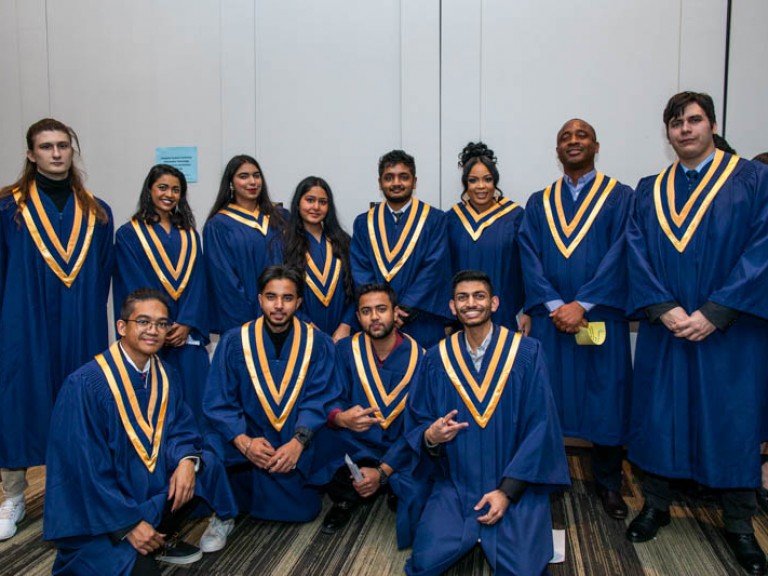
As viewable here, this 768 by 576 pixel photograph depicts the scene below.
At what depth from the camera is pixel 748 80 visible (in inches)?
172

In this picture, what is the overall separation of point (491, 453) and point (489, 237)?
1503 mm

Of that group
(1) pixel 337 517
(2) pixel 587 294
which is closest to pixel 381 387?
(1) pixel 337 517

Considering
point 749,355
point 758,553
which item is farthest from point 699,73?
point 758,553

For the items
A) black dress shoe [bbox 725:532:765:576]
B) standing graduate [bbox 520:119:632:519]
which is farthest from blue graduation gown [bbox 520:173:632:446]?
black dress shoe [bbox 725:532:765:576]

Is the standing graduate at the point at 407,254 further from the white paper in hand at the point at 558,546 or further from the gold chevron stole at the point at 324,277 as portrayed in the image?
the white paper in hand at the point at 558,546

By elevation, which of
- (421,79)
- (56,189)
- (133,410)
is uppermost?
(421,79)

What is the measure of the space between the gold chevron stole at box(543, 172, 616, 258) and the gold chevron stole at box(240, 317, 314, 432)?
1.46 meters

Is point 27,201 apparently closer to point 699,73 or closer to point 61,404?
point 61,404

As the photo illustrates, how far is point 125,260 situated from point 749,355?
3243 mm

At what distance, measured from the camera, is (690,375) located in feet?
9.44

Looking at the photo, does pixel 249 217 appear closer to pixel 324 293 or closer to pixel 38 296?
pixel 324 293

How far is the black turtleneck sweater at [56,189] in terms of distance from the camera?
3.30 m

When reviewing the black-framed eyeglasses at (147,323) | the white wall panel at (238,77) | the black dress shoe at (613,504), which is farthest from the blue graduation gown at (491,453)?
the white wall panel at (238,77)

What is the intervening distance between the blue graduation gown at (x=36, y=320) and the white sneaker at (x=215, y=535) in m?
1.00
